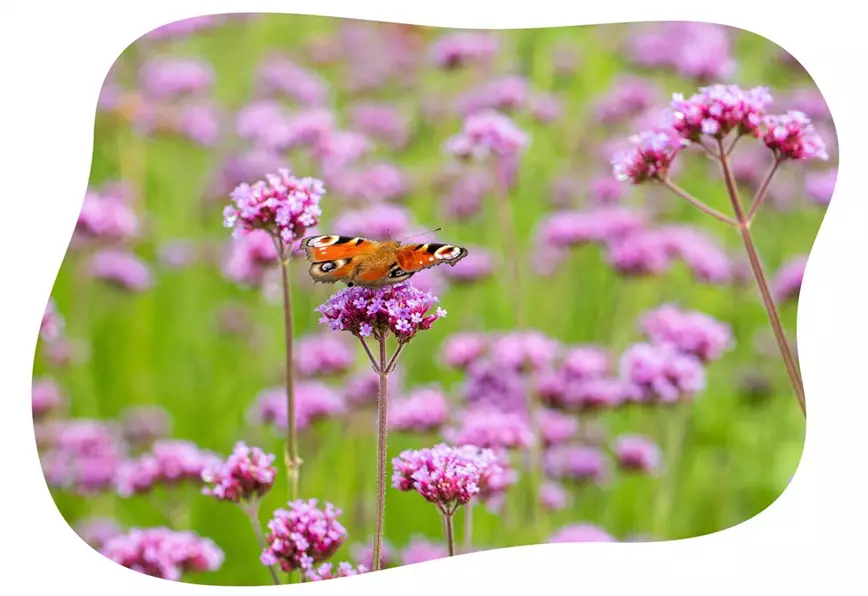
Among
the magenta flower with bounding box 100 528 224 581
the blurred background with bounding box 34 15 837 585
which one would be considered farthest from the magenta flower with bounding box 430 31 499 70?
the magenta flower with bounding box 100 528 224 581

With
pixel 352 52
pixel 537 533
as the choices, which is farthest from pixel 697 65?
pixel 537 533

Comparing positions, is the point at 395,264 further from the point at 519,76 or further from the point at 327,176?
the point at 519,76

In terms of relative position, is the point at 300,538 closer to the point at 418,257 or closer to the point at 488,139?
the point at 418,257

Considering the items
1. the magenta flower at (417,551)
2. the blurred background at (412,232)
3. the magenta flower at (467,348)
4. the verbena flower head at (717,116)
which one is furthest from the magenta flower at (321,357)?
the verbena flower head at (717,116)

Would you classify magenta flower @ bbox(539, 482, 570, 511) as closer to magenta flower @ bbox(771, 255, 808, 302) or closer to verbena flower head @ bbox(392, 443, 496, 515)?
verbena flower head @ bbox(392, 443, 496, 515)

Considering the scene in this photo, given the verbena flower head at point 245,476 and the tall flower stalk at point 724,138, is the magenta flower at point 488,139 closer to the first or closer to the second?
the tall flower stalk at point 724,138
